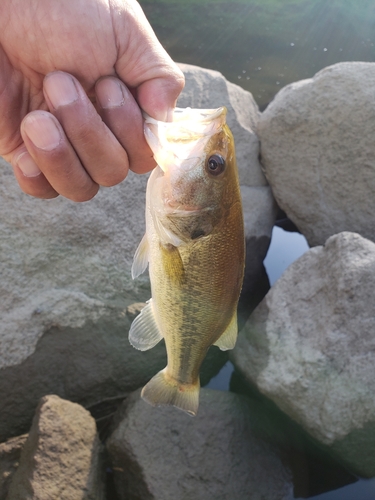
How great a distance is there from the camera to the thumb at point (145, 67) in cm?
153

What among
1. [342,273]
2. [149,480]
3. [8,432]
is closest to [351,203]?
[342,273]

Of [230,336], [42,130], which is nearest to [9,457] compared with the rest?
[230,336]

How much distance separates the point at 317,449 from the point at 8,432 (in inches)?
82.4

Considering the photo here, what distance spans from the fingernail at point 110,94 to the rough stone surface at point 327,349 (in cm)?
208

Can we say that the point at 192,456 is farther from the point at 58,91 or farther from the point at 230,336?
the point at 58,91

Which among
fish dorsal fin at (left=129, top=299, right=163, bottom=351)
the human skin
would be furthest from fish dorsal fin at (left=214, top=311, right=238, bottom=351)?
the human skin

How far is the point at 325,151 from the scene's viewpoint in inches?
161

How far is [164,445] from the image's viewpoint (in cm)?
284

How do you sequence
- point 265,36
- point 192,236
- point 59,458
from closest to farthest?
point 192,236 → point 59,458 → point 265,36

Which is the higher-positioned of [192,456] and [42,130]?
[42,130]

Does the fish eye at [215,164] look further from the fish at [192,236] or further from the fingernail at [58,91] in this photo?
the fingernail at [58,91]

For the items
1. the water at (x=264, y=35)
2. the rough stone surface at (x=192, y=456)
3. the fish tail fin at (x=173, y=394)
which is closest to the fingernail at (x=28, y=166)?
the fish tail fin at (x=173, y=394)

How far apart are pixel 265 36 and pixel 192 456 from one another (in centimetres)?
947

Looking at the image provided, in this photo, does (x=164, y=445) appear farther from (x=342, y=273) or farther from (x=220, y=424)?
(x=342, y=273)
